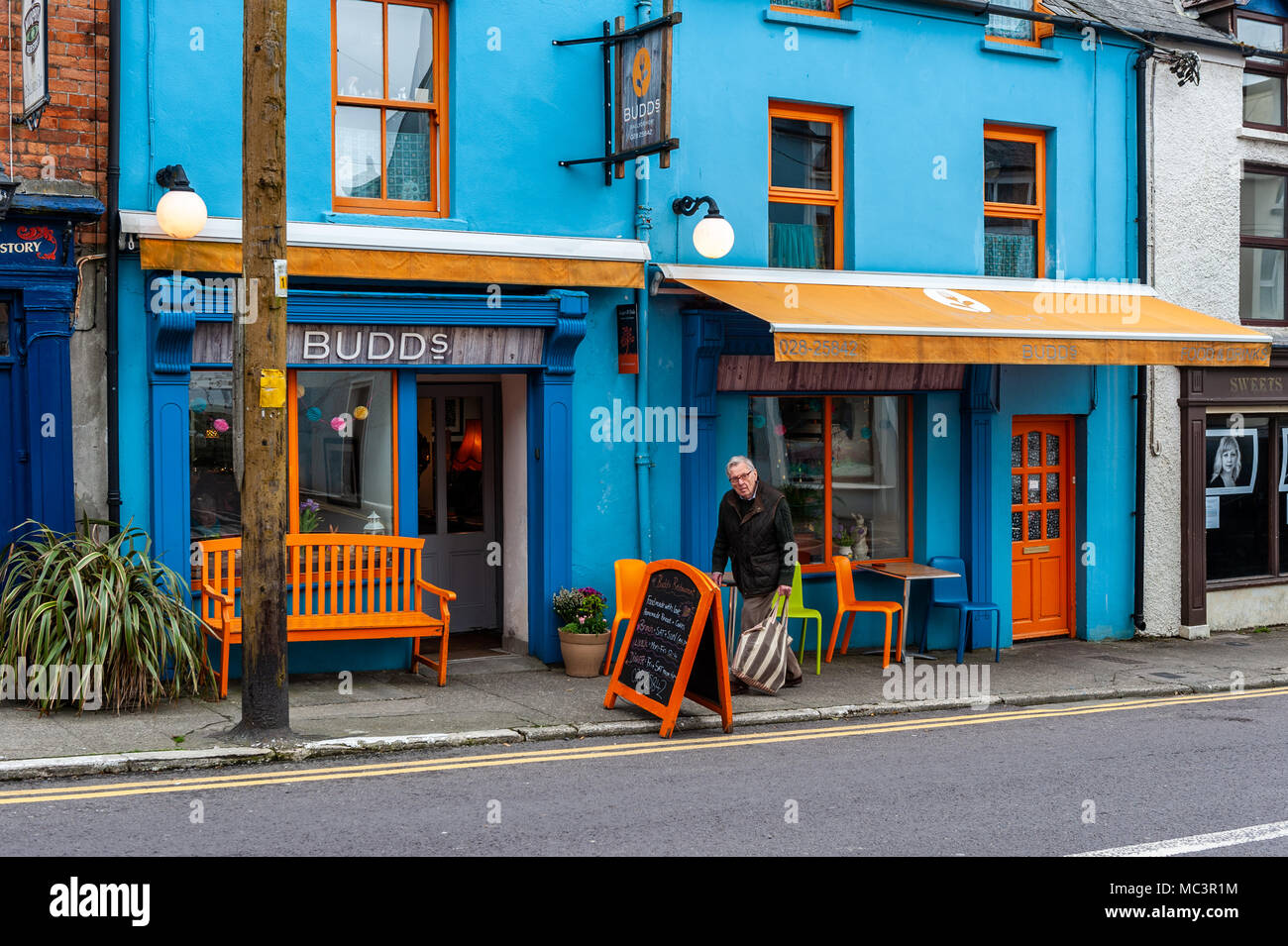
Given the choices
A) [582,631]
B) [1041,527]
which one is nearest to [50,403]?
[582,631]

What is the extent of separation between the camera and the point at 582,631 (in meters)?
11.1

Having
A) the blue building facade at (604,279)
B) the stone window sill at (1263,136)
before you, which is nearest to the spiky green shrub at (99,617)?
the blue building facade at (604,279)

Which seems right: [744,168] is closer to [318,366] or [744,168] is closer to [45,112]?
[318,366]

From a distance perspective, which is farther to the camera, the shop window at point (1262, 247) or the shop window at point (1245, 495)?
the shop window at point (1262, 247)

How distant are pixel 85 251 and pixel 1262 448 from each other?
12.5 m

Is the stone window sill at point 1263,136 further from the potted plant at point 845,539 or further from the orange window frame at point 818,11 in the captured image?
the potted plant at point 845,539

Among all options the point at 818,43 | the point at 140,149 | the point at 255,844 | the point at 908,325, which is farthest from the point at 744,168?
the point at 255,844

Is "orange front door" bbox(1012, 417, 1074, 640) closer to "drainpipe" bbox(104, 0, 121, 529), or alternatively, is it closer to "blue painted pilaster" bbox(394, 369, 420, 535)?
"blue painted pilaster" bbox(394, 369, 420, 535)

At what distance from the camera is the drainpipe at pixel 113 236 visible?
9.73m

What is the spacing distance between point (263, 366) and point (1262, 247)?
39.2ft

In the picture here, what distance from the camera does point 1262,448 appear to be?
1552 centimetres

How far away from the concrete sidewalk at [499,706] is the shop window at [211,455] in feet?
4.35

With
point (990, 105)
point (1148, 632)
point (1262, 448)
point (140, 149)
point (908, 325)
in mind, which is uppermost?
point (990, 105)

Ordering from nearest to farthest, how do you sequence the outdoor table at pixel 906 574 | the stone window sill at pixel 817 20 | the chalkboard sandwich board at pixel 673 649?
the chalkboard sandwich board at pixel 673 649 → the outdoor table at pixel 906 574 → the stone window sill at pixel 817 20
